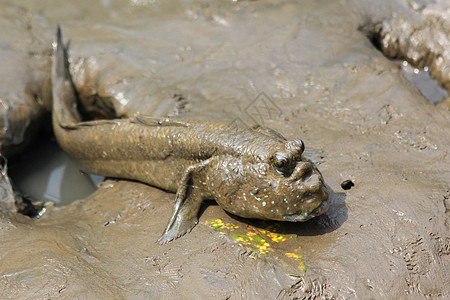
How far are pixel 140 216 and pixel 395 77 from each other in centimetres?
337

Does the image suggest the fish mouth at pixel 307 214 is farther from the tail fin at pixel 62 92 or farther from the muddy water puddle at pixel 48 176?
the tail fin at pixel 62 92

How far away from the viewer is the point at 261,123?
435cm

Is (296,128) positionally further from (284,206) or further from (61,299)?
(61,299)

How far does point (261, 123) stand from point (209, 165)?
124 centimetres

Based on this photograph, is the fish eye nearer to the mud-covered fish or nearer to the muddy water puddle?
the mud-covered fish

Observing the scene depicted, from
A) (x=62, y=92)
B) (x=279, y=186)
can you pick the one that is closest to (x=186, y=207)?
(x=279, y=186)

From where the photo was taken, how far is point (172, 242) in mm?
3217

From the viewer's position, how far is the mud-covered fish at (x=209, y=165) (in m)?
2.98

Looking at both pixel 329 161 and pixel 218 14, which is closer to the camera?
pixel 329 161

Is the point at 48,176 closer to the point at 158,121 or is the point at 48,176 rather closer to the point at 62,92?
the point at 62,92

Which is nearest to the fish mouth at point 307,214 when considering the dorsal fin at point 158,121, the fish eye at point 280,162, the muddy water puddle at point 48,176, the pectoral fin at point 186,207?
the fish eye at point 280,162

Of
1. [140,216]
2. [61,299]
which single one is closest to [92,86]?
[140,216]

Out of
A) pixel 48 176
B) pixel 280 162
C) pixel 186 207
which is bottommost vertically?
pixel 48 176

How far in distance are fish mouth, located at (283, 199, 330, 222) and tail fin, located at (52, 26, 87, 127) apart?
3146 mm
